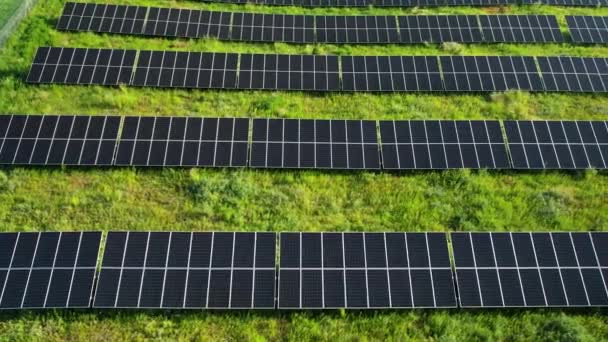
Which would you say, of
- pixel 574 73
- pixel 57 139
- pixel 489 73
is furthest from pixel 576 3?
pixel 57 139

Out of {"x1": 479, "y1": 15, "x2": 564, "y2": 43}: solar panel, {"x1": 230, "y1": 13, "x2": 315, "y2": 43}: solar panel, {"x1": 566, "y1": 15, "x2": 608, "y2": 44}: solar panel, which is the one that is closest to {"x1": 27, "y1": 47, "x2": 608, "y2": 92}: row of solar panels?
{"x1": 230, "y1": 13, "x2": 315, "y2": 43}: solar panel

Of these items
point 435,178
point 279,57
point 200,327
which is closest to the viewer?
point 200,327

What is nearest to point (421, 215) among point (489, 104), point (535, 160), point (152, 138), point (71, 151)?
point (535, 160)

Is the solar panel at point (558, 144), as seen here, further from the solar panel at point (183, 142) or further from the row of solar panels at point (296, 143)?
the solar panel at point (183, 142)

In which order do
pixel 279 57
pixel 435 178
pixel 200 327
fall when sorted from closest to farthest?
pixel 200 327
pixel 435 178
pixel 279 57

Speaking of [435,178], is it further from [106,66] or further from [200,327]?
[106,66]

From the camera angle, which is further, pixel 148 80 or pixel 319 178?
pixel 148 80

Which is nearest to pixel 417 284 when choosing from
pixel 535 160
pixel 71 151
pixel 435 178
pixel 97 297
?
pixel 435 178
